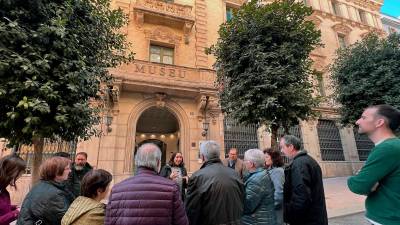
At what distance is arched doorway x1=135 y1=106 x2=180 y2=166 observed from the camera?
523 inches

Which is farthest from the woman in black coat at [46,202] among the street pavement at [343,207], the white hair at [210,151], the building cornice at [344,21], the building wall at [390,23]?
the building wall at [390,23]

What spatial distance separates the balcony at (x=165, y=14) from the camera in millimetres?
11695

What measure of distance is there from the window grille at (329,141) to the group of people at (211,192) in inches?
493

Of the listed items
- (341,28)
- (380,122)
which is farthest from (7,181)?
(341,28)

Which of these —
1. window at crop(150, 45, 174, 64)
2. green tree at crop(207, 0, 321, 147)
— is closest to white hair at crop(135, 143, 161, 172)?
green tree at crop(207, 0, 321, 147)

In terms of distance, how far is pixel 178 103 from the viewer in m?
11.5

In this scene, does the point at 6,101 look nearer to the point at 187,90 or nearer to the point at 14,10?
the point at 14,10

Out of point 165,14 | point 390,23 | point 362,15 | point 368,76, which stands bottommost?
point 368,76

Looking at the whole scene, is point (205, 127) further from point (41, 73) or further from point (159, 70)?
point (41, 73)

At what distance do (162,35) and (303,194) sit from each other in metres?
11.2

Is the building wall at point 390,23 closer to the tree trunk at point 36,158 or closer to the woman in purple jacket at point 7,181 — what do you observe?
the tree trunk at point 36,158

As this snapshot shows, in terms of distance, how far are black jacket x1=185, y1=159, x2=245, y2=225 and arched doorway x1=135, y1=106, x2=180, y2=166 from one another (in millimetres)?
10152

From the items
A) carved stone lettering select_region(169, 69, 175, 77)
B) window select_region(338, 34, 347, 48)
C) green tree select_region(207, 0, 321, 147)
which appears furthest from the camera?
window select_region(338, 34, 347, 48)

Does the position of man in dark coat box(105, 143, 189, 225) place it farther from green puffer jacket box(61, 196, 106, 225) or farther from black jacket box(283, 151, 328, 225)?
black jacket box(283, 151, 328, 225)
